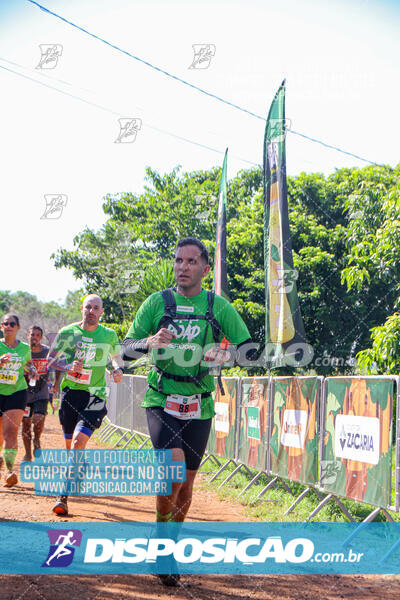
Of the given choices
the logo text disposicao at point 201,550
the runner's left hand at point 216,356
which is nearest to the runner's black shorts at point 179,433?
the runner's left hand at point 216,356

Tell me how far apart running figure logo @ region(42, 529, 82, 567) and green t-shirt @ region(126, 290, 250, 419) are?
1.30 metres

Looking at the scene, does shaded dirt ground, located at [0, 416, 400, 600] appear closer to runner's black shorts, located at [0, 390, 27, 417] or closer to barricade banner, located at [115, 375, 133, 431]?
runner's black shorts, located at [0, 390, 27, 417]

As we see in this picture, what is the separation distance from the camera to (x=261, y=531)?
6.95 metres

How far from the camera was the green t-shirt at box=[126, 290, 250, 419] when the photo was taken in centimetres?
477

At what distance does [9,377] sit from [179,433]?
185 inches

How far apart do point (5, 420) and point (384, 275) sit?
340 inches

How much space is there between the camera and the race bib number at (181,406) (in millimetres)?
4750

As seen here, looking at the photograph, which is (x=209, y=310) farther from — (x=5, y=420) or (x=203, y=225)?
(x=203, y=225)

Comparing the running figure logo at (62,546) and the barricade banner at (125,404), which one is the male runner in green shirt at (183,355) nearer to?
the running figure logo at (62,546)

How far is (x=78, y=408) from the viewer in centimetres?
764

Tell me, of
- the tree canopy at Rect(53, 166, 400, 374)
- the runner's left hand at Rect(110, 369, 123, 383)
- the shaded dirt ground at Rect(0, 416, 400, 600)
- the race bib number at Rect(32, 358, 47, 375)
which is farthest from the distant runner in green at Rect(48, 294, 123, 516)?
the tree canopy at Rect(53, 166, 400, 374)

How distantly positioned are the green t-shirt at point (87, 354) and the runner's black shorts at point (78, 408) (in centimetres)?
6

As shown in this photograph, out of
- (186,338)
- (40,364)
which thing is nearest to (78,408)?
(186,338)

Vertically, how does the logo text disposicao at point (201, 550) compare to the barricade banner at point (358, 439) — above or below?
below
